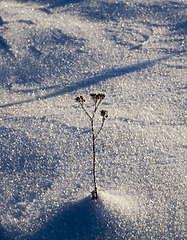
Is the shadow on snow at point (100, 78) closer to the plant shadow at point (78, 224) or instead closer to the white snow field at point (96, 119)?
the white snow field at point (96, 119)

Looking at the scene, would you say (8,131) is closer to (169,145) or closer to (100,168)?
(100,168)

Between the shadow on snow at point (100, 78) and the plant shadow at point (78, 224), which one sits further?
the shadow on snow at point (100, 78)

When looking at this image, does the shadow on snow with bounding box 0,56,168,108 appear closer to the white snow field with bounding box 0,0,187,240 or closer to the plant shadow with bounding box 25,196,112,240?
the white snow field with bounding box 0,0,187,240

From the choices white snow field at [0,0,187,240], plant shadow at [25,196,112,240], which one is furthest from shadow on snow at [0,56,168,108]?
plant shadow at [25,196,112,240]

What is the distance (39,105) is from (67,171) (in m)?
0.63

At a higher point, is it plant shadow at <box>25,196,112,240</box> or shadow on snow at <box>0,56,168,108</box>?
shadow on snow at <box>0,56,168,108</box>

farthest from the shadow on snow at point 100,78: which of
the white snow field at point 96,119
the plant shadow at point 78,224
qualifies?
the plant shadow at point 78,224

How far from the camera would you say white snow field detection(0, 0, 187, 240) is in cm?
107

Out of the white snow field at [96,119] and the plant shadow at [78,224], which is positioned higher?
the white snow field at [96,119]

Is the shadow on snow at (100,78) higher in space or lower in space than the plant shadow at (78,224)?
higher

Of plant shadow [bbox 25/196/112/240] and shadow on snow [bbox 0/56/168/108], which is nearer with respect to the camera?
plant shadow [bbox 25/196/112/240]

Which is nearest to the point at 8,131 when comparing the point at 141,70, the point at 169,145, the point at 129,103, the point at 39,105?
the point at 39,105

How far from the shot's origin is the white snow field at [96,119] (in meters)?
1.07

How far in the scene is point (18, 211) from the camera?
1.08 m
